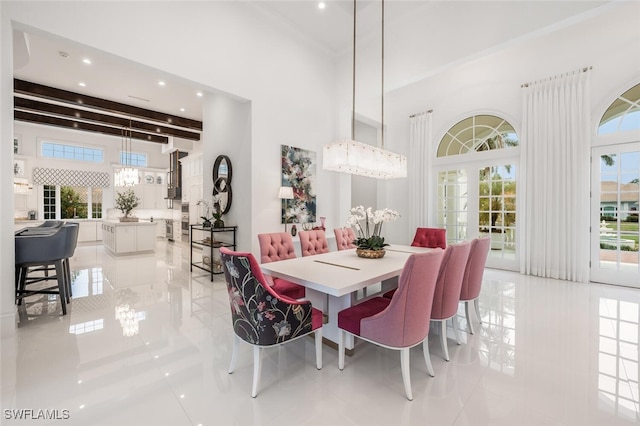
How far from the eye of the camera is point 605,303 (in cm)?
359

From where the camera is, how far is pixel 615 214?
4.45 meters

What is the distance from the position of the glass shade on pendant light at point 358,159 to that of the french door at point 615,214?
12.1 ft

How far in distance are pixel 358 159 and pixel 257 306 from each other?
193 centimetres

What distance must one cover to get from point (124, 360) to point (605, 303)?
5412 millimetres

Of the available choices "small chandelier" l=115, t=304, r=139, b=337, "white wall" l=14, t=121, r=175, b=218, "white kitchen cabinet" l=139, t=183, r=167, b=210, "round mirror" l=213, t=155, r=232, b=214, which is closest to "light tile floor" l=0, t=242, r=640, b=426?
"small chandelier" l=115, t=304, r=139, b=337

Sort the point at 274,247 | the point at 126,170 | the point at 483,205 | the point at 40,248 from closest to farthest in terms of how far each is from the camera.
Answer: the point at 40,248, the point at 274,247, the point at 483,205, the point at 126,170

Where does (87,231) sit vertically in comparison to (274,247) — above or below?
below

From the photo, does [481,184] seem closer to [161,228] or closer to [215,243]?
[215,243]

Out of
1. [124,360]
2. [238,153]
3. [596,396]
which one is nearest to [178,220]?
[238,153]

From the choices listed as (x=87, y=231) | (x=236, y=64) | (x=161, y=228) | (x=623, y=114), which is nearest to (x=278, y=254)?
(x=236, y=64)

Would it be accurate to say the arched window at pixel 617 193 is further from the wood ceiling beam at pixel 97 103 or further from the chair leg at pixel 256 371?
the wood ceiling beam at pixel 97 103

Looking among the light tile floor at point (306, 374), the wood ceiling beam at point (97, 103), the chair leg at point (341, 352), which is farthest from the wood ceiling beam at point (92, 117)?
the chair leg at point (341, 352)

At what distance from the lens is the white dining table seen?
201 centimetres

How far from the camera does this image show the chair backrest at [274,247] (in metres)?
3.21
